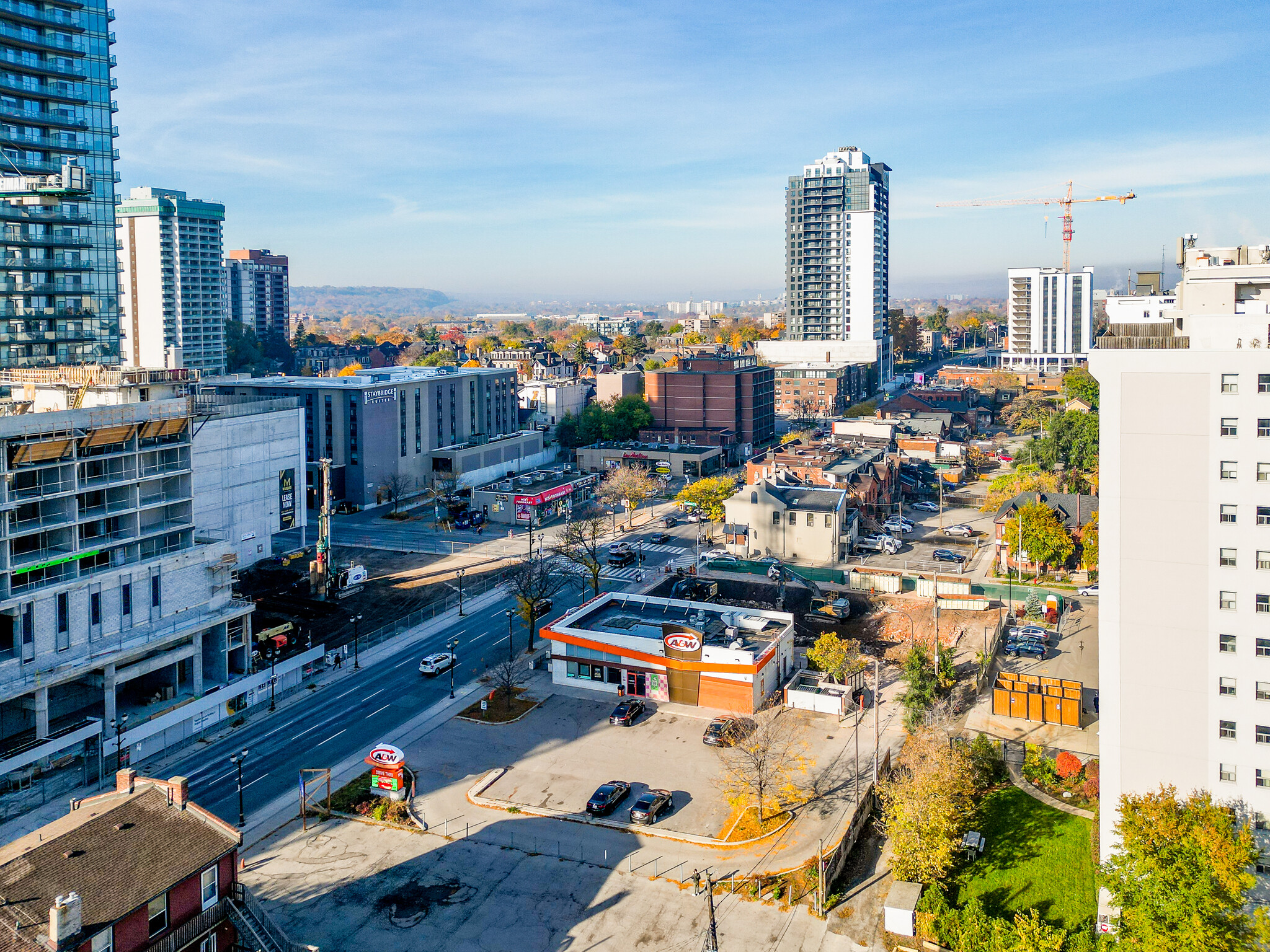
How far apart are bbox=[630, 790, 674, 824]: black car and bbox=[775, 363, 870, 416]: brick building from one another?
129083 millimetres

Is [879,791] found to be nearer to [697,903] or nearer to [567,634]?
[697,903]

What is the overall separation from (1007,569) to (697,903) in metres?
50.0

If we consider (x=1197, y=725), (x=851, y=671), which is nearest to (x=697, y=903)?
(x=1197, y=725)

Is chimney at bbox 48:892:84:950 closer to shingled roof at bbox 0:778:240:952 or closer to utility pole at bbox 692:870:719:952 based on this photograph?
shingled roof at bbox 0:778:240:952

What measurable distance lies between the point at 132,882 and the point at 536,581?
37.7 metres

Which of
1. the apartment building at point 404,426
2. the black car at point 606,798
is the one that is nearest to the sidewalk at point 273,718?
the black car at point 606,798

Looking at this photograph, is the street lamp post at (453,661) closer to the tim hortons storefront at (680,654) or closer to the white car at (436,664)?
the white car at (436,664)

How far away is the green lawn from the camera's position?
31984 mm

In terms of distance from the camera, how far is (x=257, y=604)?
212 ft

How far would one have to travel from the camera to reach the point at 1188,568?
3109 cm

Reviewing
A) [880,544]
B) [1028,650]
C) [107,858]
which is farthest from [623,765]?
[880,544]

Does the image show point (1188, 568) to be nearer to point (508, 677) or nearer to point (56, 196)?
point (508, 677)

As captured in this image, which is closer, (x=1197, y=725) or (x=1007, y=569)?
(x=1197, y=725)

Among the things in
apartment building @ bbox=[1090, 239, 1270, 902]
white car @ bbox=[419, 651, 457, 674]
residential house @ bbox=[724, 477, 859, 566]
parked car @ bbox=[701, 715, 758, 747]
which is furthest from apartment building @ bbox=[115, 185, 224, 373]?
apartment building @ bbox=[1090, 239, 1270, 902]
